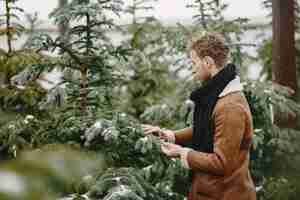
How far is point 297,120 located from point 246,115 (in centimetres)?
271

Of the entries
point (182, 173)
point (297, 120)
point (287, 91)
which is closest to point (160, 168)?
point (182, 173)

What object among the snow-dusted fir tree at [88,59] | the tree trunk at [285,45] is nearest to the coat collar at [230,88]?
the snow-dusted fir tree at [88,59]

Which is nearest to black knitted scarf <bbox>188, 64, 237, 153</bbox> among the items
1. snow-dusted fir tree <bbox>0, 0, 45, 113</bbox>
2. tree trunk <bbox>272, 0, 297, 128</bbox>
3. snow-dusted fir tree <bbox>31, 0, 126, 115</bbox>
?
snow-dusted fir tree <bbox>31, 0, 126, 115</bbox>

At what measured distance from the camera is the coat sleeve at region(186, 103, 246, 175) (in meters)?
2.39

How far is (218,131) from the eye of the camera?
2.41 metres

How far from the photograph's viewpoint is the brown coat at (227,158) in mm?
2395

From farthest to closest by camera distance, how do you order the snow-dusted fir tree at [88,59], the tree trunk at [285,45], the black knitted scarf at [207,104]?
the tree trunk at [285,45] < the snow-dusted fir tree at [88,59] < the black knitted scarf at [207,104]

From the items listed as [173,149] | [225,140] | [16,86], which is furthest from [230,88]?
[16,86]

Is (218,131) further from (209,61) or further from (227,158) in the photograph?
(209,61)

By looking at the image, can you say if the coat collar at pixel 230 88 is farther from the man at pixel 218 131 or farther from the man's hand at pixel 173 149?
the man's hand at pixel 173 149

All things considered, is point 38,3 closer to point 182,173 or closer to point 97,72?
point 97,72

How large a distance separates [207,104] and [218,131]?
0.18 m

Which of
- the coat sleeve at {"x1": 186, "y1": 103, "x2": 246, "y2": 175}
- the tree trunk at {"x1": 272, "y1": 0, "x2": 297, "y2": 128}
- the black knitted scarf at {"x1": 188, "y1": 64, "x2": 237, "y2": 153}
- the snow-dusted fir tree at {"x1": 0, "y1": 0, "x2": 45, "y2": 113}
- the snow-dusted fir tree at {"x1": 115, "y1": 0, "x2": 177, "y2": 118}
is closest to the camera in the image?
the coat sleeve at {"x1": 186, "y1": 103, "x2": 246, "y2": 175}

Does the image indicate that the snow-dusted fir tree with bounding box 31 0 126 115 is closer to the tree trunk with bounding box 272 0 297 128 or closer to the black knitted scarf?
the black knitted scarf
